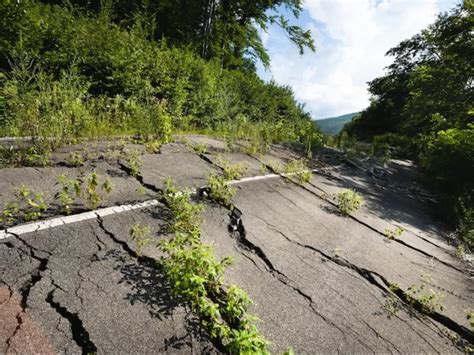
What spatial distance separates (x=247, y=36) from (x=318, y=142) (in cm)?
1285

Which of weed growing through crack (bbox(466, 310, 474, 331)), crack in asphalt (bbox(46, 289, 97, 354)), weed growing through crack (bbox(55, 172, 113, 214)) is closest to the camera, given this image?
crack in asphalt (bbox(46, 289, 97, 354))

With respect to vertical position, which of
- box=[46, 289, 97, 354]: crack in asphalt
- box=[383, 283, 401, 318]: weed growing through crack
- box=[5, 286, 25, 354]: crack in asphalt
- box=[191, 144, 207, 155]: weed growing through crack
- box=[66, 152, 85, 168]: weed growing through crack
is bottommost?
box=[383, 283, 401, 318]: weed growing through crack

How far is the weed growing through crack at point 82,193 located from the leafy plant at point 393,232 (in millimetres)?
4423

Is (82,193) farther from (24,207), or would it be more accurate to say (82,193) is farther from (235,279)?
(235,279)

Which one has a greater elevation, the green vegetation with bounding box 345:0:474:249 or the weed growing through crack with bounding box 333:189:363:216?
the green vegetation with bounding box 345:0:474:249

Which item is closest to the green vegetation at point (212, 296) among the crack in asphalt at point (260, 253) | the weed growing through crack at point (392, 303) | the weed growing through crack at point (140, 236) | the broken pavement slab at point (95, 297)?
the broken pavement slab at point (95, 297)

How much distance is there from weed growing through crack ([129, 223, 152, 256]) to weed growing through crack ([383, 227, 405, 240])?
13.1 ft

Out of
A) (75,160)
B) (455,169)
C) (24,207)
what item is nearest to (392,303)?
(24,207)

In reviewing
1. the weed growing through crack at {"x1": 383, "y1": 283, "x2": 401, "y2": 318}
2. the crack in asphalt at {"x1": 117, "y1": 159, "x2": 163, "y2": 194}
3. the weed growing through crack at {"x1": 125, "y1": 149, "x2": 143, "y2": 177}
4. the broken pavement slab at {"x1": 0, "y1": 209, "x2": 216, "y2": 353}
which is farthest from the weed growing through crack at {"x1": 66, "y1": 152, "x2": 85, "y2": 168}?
the weed growing through crack at {"x1": 383, "y1": 283, "x2": 401, "y2": 318}

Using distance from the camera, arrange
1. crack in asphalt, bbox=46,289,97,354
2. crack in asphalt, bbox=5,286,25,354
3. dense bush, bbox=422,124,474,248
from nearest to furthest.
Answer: crack in asphalt, bbox=5,286,25,354 < crack in asphalt, bbox=46,289,97,354 < dense bush, bbox=422,124,474,248

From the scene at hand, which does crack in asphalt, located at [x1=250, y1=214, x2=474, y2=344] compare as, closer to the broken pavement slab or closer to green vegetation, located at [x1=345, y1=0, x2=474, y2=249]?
Answer: the broken pavement slab

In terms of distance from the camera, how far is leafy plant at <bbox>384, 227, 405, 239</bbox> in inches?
206

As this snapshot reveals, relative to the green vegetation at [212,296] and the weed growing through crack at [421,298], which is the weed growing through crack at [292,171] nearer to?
the weed growing through crack at [421,298]

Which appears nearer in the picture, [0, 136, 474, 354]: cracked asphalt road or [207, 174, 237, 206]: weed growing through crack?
[0, 136, 474, 354]: cracked asphalt road
